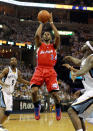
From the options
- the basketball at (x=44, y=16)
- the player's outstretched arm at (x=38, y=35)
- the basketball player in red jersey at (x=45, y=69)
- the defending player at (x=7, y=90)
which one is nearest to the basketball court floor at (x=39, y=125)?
the defending player at (x=7, y=90)

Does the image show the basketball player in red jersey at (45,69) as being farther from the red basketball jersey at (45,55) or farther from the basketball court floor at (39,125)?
the basketball court floor at (39,125)

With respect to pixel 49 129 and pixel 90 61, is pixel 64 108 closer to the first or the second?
pixel 49 129

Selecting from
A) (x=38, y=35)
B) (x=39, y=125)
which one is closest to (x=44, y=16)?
(x=38, y=35)

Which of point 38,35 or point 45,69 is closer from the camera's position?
point 38,35

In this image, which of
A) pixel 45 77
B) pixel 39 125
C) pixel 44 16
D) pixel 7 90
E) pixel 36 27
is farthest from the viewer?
pixel 36 27

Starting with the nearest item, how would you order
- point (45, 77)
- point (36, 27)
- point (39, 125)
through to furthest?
point (45, 77)
point (39, 125)
point (36, 27)

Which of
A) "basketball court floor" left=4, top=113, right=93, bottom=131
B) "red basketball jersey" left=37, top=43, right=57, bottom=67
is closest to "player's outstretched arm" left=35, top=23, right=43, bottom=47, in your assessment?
"red basketball jersey" left=37, top=43, right=57, bottom=67

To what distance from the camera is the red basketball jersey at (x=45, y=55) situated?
6070 millimetres

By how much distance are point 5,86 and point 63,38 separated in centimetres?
2325

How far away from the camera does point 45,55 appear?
6.10 m

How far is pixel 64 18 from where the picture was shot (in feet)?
99.5

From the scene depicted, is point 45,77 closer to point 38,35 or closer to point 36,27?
point 38,35

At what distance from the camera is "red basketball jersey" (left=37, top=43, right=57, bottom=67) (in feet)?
19.9

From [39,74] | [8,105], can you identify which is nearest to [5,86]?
[8,105]
